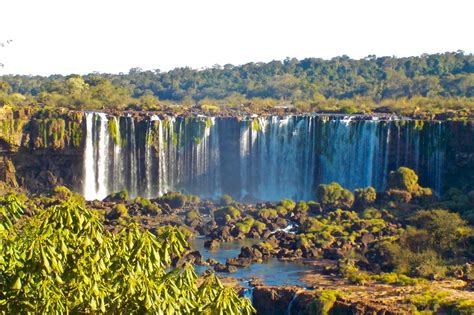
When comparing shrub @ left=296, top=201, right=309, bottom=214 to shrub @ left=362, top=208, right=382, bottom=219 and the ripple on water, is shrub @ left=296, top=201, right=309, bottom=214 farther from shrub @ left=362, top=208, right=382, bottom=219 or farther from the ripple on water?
the ripple on water

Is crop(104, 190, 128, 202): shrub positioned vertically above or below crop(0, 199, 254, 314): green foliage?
below

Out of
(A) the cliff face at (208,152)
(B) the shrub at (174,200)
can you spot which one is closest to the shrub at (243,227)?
(B) the shrub at (174,200)

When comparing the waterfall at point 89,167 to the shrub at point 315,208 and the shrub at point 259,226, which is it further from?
the shrub at point 259,226

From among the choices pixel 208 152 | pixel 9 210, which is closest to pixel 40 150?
pixel 208 152

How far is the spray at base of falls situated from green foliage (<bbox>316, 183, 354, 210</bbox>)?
6.32 m

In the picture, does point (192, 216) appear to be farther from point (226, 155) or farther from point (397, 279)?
point (397, 279)

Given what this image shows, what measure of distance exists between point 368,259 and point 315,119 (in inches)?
862

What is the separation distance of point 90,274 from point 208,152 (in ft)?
164

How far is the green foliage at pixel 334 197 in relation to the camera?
49.0 metres

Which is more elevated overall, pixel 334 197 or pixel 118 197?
pixel 334 197

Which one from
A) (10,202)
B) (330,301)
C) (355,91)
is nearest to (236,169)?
(330,301)

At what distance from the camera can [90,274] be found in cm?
1130

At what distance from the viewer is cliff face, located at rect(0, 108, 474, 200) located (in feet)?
182

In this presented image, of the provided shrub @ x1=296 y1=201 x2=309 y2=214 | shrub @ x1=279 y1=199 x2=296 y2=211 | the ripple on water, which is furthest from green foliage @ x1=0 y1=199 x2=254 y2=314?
shrub @ x1=279 y1=199 x2=296 y2=211
